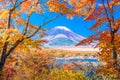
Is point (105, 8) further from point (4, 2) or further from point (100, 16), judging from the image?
point (4, 2)

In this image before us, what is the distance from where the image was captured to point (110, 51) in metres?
17.2

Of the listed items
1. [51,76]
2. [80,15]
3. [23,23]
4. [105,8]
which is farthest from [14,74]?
[105,8]

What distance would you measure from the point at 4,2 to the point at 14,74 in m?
5.41

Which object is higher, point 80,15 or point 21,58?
point 80,15

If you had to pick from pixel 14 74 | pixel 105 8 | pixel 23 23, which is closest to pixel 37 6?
pixel 23 23

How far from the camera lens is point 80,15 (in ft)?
58.2

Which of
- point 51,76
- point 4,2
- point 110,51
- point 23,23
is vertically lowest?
point 51,76

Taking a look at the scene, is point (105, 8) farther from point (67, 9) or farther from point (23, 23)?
point (23, 23)

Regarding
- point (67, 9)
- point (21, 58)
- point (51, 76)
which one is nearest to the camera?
point (67, 9)

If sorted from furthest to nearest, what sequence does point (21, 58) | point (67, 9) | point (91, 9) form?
1. point (21, 58)
2. point (91, 9)
3. point (67, 9)

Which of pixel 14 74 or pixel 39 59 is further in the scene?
pixel 39 59

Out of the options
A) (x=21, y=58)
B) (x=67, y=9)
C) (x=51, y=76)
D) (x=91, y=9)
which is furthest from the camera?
(x=21, y=58)

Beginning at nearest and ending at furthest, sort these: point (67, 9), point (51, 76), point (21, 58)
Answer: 1. point (67, 9)
2. point (51, 76)
3. point (21, 58)

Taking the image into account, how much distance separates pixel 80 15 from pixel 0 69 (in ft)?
17.8
